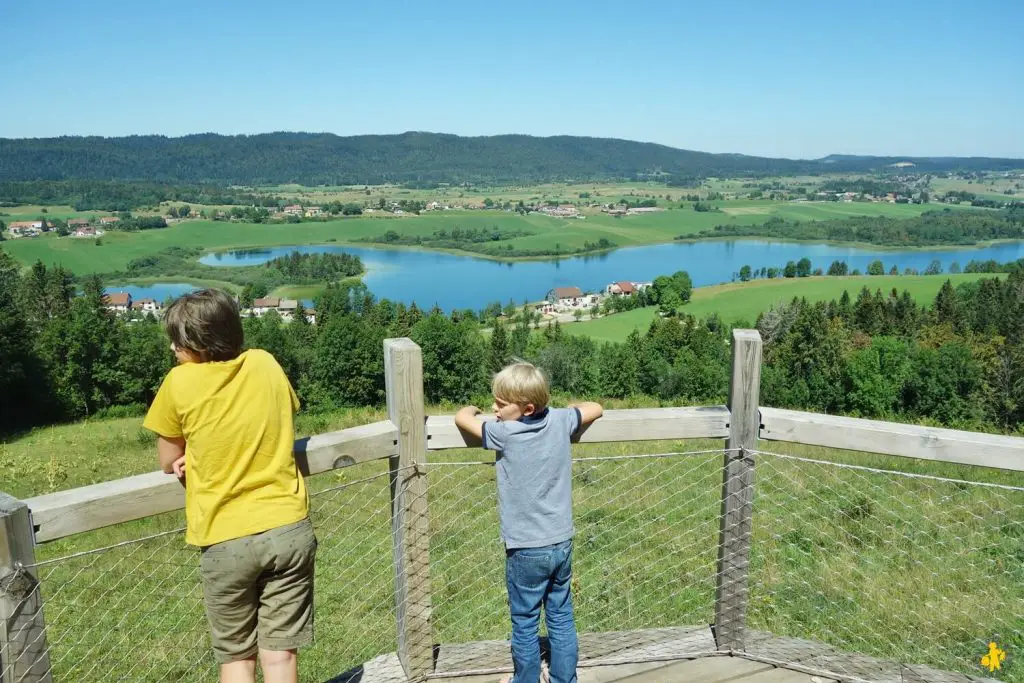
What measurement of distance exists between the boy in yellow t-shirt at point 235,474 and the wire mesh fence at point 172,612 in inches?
25.6

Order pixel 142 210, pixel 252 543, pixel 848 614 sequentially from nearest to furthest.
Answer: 1. pixel 252 543
2. pixel 848 614
3. pixel 142 210

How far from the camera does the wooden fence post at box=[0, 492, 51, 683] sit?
190 cm

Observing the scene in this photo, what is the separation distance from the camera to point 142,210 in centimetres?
14562

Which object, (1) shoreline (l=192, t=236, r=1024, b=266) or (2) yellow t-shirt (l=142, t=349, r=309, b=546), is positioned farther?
(1) shoreline (l=192, t=236, r=1024, b=266)

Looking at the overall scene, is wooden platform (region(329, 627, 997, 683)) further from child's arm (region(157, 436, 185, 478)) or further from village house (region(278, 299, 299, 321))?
village house (region(278, 299, 299, 321))

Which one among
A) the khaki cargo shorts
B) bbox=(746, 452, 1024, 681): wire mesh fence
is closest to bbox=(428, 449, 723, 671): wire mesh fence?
bbox=(746, 452, 1024, 681): wire mesh fence

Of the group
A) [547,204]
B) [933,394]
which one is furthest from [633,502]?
[547,204]

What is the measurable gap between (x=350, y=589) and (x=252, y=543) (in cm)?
303

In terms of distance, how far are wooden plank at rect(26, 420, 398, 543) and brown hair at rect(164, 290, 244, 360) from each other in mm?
418

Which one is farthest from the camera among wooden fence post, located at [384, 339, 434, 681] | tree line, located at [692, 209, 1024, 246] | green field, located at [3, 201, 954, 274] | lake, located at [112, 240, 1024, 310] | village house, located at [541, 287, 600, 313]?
tree line, located at [692, 209, 1024, 246]

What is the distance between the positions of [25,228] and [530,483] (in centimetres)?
12998

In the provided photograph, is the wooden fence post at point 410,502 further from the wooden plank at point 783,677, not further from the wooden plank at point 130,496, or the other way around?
the wooden plank at point 783,677

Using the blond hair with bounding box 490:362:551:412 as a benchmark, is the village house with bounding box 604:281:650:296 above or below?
below

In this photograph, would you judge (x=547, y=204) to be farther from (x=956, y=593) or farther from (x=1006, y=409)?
(x=956, y=593)
